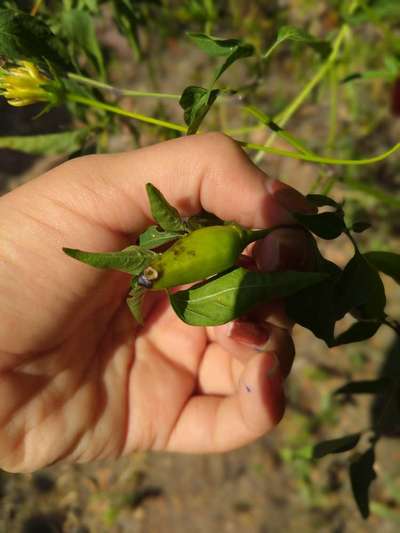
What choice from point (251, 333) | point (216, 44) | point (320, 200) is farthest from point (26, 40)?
Result: point (251, 333)

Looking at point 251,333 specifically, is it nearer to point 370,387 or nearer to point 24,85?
point 370,387

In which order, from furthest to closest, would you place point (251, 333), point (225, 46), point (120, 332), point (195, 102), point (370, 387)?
point (120, 332), point (370, 387), point (251, 333), point (225, 46), point (195, 102)

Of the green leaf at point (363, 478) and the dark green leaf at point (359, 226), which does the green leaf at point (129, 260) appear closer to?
the dark green leaf at point (359, 226)

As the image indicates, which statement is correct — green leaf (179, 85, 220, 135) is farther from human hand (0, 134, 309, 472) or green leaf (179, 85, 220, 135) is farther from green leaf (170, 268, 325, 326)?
green leaf (170, 268, 325, 326)

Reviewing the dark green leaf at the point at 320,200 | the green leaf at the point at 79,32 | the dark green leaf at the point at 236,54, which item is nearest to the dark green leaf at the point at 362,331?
the dark green leaf at the point at 320,200

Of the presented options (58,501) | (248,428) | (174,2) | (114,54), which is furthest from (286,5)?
(58,501)

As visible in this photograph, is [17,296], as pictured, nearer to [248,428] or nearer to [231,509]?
[248,428]
